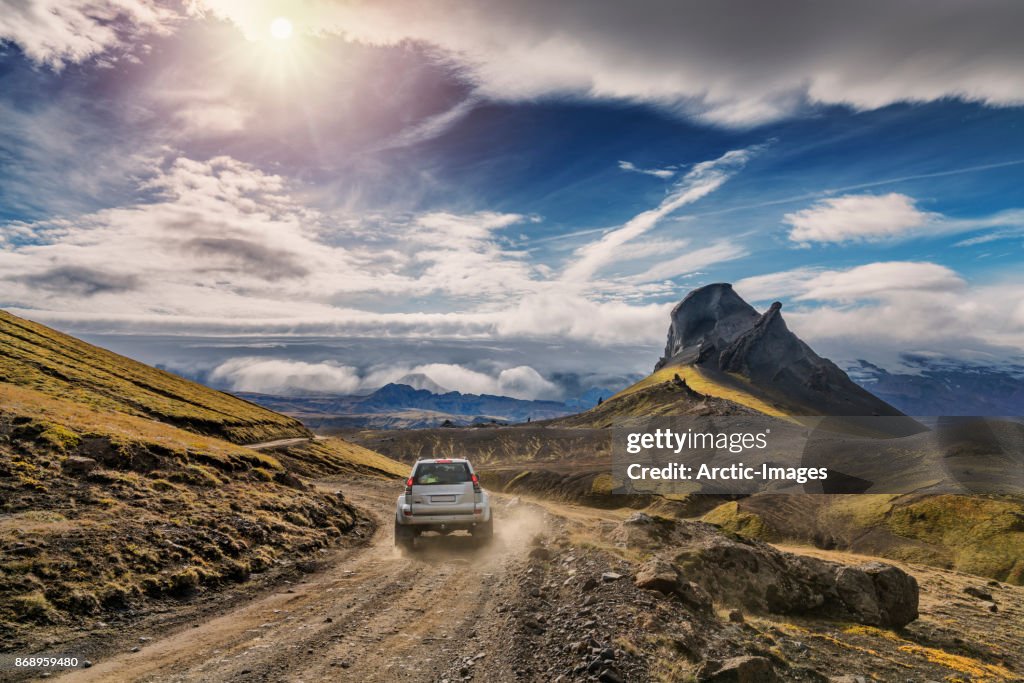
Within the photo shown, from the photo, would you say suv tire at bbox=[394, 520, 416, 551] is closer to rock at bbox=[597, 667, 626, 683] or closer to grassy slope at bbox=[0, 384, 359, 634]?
grassy slope at bbox=[0, 384, 359, 634]

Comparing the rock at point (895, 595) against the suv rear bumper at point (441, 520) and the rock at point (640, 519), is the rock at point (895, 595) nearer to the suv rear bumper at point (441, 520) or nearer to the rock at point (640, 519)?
the rock at point (640, 519)

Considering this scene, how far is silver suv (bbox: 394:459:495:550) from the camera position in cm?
1772

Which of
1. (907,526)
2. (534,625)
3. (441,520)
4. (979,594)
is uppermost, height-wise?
(441,520)

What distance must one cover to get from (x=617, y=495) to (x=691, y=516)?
16.4 metres

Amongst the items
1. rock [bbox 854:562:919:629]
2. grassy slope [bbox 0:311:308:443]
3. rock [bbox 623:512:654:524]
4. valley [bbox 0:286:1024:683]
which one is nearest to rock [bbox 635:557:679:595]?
valley [bbox 0:286:1024:683]

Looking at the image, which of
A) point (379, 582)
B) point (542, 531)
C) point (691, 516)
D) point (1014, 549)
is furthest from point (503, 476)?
point (379, 582)

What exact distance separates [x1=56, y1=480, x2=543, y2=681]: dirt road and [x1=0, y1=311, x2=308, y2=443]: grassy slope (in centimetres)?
4968

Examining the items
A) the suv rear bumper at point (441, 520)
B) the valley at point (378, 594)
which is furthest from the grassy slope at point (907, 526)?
the suv rear bumper at point (441, 520)

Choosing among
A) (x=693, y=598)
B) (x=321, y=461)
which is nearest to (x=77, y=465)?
(x=693, y=598)

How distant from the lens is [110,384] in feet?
218

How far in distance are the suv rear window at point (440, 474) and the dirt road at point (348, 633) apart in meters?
2.63

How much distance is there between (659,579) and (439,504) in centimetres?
798

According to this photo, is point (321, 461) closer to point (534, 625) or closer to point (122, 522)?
point (122, 522)

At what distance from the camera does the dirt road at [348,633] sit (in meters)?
8.43
